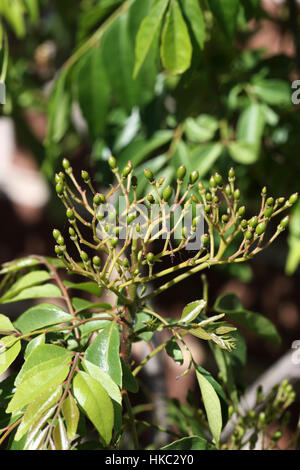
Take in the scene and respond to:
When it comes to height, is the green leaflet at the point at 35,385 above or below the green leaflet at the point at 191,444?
above

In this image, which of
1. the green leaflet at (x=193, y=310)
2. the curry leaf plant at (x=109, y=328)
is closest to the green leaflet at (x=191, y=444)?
the curry leaf plant at (x=109, y=328)

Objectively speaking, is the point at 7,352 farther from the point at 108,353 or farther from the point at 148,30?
the point at 148,30

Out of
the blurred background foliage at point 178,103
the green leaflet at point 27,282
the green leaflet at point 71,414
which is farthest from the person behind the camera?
the blurred background foliage at point 178,103

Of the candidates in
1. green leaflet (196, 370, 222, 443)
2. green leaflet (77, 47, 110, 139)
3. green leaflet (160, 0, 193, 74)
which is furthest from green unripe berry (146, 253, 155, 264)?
green leaflet (77, 47, 110, 139)

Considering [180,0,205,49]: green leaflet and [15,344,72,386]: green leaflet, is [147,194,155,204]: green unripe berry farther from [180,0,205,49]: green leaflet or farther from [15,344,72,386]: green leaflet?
[180,0,205,49]: green leaflet

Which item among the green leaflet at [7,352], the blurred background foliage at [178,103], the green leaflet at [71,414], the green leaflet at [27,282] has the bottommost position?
the green leaflet at [71,414]

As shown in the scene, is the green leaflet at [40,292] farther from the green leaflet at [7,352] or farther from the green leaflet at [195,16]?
the green leaflet at [195,16]

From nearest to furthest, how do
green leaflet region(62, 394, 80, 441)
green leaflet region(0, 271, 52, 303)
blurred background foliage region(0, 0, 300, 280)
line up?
1. green leaflet region(62, 394, 80, 441)
2. green leaflet region(0, 271, 52, 303)
3. blurred background foliage region(0, 0, 300, 280)

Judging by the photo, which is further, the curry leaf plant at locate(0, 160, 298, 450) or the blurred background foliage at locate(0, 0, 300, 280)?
the blurred background foliage at locate(0, 0, 300, 280)
